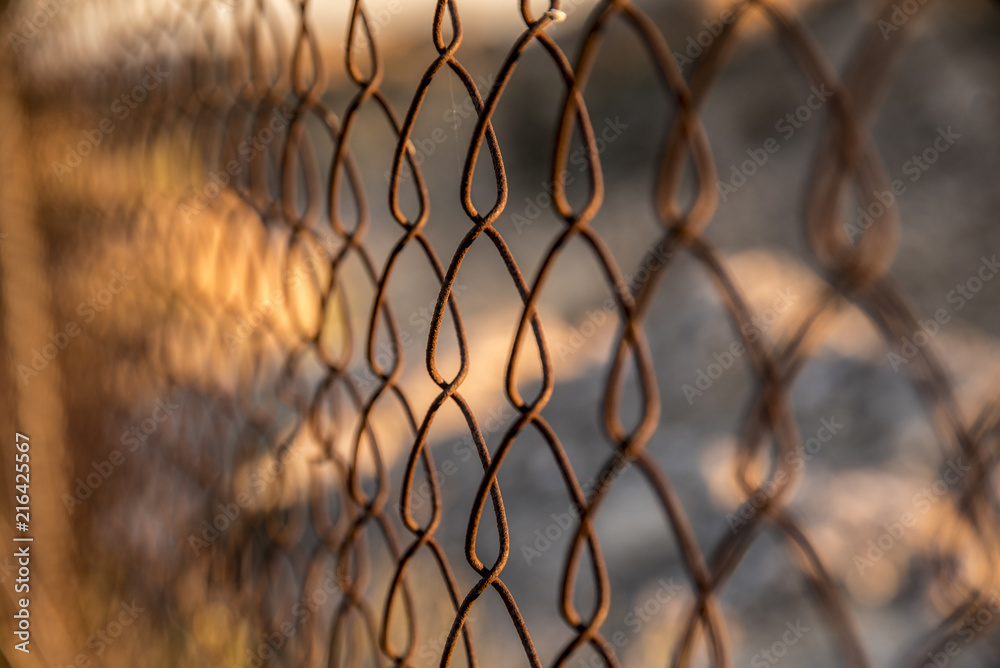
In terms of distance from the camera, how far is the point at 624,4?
11.8 inches

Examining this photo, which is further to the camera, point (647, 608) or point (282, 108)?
point (647, 608)

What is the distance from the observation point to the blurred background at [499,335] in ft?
1.09

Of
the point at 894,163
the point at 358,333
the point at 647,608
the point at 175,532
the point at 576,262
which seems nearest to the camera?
the point at 175,532

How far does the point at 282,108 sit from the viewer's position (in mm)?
673

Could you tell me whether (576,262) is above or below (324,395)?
above

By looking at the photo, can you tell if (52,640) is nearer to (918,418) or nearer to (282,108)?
(282,108)

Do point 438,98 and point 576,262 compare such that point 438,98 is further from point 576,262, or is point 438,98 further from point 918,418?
point 918,418

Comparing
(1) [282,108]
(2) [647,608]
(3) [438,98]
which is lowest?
(2) [647,608]

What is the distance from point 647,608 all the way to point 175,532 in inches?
71.6

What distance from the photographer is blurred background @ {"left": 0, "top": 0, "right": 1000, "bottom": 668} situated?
1.09 feet

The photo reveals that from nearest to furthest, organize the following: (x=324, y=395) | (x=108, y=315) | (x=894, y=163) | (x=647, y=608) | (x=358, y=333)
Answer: (x=324, y=395)
(x=108, y=315)
(x=647, y=608)
(x=358, y=333)
(x=894, y=163)

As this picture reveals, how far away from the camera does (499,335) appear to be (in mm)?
3408

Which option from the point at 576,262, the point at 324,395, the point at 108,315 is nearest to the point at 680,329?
the point at 576,262

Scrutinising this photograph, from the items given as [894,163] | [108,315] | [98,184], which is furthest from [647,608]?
[894,163]
